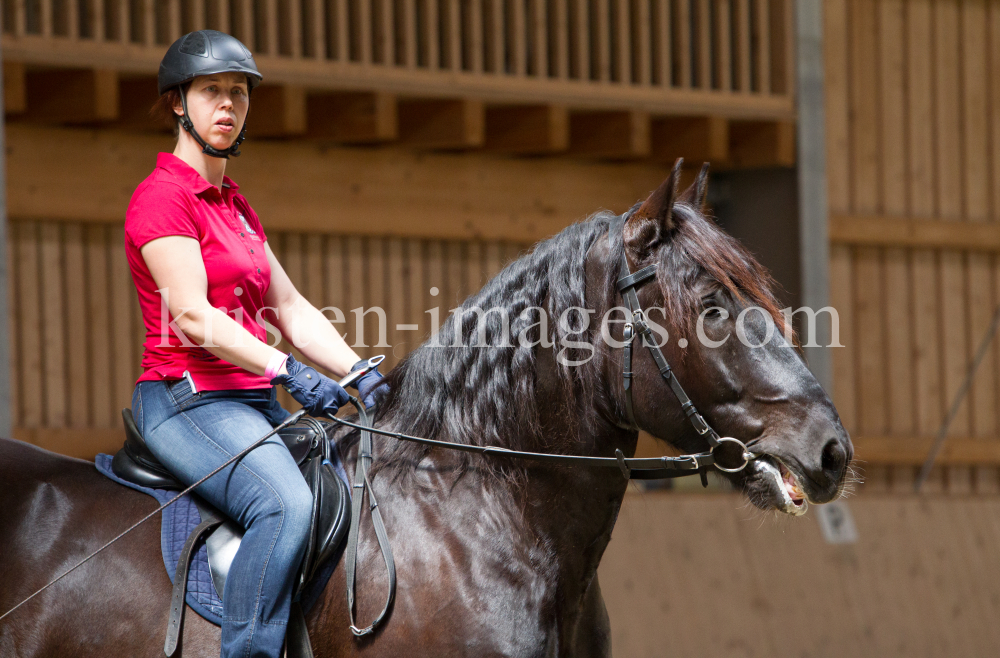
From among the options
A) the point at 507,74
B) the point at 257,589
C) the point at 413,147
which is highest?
the point at 507,74

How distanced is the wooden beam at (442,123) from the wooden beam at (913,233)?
3170 millimetres

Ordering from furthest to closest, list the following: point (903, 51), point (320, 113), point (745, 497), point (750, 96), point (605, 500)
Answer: point (903, 51) < point (750, 96) < point (320, 113) < point (605, 500) < point (745, 497)

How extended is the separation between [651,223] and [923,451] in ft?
24.0

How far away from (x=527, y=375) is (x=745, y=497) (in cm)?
59

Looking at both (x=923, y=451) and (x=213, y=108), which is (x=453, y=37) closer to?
(x=213, y=108)

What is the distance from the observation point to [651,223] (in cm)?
257

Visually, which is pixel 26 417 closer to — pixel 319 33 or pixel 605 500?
pixel 319 33

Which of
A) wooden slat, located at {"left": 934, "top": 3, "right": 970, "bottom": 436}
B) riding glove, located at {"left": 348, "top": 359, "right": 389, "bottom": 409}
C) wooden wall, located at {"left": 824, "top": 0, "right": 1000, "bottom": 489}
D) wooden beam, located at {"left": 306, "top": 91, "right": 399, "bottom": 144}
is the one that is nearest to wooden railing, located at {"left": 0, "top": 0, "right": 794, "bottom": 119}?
wooden beam, located at {"left": 306, "top": 91, "right": 399, "bottom": 144}

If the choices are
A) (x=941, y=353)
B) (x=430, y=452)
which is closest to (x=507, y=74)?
(x=941, y=353)

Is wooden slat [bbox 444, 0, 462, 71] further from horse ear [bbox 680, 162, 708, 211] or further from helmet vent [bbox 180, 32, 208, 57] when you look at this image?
horse ear [bbox 680, 162, 708, 211]

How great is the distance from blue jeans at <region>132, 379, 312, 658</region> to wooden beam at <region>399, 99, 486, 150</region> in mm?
5030

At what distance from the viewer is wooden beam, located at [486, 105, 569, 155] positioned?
305 inches

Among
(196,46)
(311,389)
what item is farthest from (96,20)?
(311,389)

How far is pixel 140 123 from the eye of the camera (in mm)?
7051
